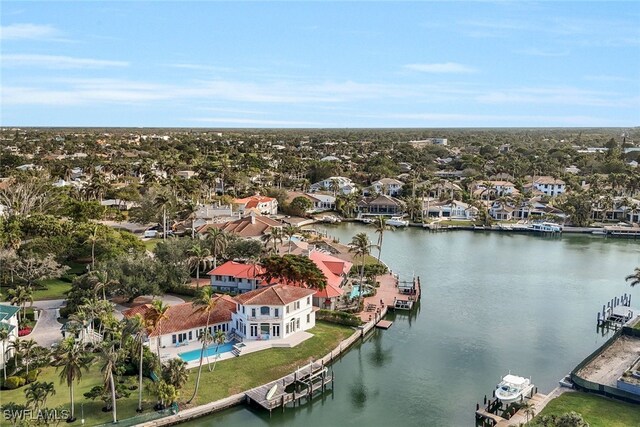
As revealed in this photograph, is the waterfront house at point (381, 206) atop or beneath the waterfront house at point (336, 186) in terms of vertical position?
beneath

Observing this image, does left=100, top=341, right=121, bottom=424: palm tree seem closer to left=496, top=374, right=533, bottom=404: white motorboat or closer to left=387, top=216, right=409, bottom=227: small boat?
left=496, top=374, right=533, bottom=404: white motorboat

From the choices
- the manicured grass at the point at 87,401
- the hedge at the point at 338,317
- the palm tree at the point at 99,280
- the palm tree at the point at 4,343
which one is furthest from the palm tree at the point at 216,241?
the palm tree at the point at 4,343

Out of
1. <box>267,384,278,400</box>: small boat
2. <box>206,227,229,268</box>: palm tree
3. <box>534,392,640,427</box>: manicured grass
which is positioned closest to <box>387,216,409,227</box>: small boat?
<box>206,227,229,268</box>: palm tree

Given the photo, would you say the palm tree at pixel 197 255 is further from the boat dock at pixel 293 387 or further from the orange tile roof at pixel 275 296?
the boat dock at pixel 293 387

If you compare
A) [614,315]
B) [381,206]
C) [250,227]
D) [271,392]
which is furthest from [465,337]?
[381,206]

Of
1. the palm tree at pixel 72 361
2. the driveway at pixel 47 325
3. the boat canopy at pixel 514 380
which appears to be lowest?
the driveway at pixel 47 325

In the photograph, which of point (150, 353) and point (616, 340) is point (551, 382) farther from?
point (150, 353)

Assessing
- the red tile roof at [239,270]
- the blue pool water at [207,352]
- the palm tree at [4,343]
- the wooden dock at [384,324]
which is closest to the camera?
the palm tree at [4,343]
